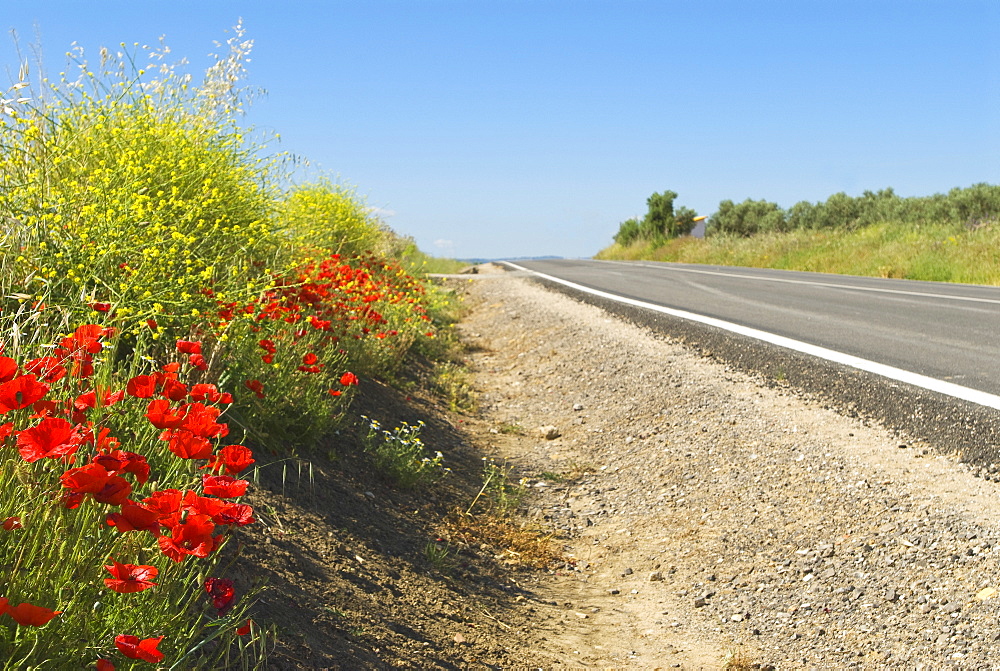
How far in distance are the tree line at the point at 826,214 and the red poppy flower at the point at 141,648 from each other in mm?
22035

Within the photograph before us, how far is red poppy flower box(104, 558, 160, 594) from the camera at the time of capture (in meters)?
1.35

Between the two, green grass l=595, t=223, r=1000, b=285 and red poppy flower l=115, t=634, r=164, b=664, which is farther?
green grass l=595, t=223, r=1000, b=285

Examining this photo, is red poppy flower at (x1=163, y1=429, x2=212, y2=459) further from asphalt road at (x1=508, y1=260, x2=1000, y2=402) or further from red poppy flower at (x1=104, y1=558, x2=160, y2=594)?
asphalt road at (x1=508, y1=260, x2=1000, y2=402)

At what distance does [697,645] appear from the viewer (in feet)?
9.51

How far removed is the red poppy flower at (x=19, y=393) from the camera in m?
1.49

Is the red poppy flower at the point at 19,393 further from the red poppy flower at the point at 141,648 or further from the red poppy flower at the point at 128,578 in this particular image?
the red poppy flower at the point at 141,648

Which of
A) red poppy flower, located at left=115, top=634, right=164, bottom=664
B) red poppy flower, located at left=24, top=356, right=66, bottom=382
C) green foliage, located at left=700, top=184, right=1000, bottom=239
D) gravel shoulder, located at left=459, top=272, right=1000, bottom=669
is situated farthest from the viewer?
green foliage, located at left=700, top=184, right=1000, bottom=239

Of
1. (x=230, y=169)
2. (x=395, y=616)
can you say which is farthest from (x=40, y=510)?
(x=230, y=169)

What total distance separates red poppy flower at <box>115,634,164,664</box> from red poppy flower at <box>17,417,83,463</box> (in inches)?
14.0

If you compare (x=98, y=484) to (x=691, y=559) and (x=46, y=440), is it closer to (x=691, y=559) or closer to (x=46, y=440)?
(x=46, y=440)

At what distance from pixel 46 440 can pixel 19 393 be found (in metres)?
0.15

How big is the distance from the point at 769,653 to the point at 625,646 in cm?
52

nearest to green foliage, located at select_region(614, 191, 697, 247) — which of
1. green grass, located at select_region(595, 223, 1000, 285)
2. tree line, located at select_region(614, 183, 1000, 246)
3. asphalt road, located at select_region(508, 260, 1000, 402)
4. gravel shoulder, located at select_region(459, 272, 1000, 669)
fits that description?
tree line, located at select_region(614, 183, 1000, 246)

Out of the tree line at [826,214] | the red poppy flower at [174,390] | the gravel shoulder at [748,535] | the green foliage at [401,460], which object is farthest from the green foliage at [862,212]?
the red poppy flower at [174,390]
